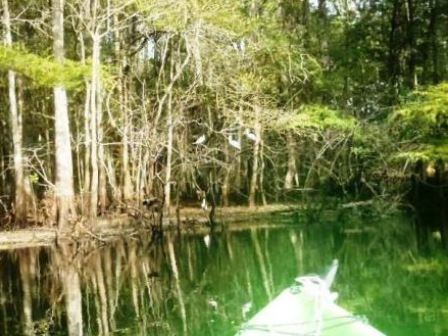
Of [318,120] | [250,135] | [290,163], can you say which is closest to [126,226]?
[250,135]

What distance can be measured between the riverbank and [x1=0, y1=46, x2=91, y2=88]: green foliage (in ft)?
9.94

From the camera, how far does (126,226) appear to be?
18391 millimetres

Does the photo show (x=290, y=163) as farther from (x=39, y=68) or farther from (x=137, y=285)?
(x=137, y=285)

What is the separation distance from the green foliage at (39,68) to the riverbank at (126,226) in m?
3.03

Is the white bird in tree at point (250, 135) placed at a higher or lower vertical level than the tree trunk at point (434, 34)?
lower

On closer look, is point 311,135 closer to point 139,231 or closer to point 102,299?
point 139,231

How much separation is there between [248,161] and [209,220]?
8485 millimetres

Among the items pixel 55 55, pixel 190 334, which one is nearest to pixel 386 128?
pixel 55 55

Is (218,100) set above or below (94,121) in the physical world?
above

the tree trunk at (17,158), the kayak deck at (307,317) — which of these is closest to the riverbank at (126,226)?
the tree trunk at (17,158)

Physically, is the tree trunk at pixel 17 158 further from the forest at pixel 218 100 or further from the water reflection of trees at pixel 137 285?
the water reflection of trees at pixel 137 285

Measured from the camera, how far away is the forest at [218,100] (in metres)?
18.2

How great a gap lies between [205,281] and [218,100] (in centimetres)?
1002

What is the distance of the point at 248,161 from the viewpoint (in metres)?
28.8
